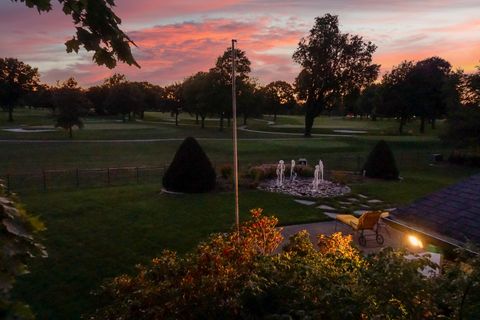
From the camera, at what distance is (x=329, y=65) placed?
2126 inches

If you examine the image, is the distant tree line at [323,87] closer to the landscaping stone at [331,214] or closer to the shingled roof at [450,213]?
the landscaping stone at [331,214]

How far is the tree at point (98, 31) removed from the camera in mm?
2641

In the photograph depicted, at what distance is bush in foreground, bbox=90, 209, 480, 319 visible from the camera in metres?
4.72

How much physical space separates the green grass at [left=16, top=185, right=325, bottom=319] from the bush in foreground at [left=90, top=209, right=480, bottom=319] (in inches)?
139

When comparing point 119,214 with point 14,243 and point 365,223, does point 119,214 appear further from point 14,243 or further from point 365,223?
point 14,243

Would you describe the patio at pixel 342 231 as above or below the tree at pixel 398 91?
below

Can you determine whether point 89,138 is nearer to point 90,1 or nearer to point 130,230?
point 130,230

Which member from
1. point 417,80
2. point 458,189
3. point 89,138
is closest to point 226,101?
point 89,138

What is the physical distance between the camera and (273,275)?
221 inches

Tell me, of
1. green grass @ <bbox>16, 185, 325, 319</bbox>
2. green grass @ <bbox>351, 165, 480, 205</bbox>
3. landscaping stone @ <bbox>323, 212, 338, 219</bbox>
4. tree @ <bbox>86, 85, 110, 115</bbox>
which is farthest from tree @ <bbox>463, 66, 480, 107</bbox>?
tree @ <bbox>86, 85, 110, 115</bbox>

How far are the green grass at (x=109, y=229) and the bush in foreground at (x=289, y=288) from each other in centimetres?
352

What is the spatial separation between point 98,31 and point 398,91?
210 ft

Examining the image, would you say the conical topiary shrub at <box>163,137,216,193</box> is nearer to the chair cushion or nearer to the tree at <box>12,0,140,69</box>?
the chair cushion

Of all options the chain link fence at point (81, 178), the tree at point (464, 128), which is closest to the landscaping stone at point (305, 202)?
the chain link fence at point (81, 178)
